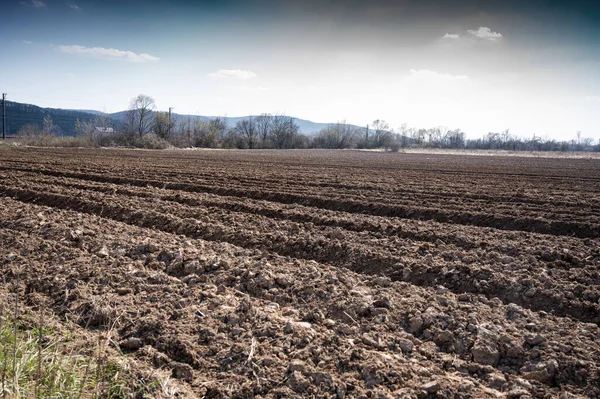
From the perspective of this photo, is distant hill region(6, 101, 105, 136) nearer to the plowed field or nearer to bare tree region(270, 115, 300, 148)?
bare tree region(270, 115, 300, 148)

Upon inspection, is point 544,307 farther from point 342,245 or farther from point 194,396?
point 194,396

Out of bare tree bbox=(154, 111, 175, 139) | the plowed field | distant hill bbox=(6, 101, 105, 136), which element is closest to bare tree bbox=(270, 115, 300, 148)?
bare tree bbox=(154, 111, 175, 139)

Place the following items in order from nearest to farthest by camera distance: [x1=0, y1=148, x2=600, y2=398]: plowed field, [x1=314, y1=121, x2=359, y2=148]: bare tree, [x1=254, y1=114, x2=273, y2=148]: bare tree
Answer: [x1=0, y1=148, x2=600, y2=398]: plowed field < [x1=314, y1=121, x2=359, y2=148]: bare tree < [x1=254, y1=114, x2=273, y2=148]: bare tree

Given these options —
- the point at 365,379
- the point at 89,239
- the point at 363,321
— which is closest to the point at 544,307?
the point at 363,321

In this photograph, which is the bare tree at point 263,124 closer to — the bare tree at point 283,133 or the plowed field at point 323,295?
the bare tree at point 283,133

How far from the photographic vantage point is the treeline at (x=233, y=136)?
69.3 meters

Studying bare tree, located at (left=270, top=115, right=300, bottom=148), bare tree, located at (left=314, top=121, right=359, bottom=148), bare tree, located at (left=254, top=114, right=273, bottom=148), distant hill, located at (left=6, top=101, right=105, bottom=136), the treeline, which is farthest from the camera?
distant hill, located at (left=6, top=101, right=105, bottom=136)

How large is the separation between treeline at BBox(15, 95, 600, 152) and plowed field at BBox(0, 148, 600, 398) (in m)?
58.9

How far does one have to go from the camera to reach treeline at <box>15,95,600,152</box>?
227 feet

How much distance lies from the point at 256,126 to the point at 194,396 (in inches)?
4634

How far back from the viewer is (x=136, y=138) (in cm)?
6738

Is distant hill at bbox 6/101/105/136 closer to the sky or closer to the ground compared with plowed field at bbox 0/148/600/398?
closer to the sky

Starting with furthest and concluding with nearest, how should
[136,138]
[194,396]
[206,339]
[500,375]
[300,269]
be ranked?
[136,138]
[300,269]
[206,339]
[500,375]
[194,396]

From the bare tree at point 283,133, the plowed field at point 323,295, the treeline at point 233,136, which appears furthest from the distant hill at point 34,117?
the plowed field at point 323,295
